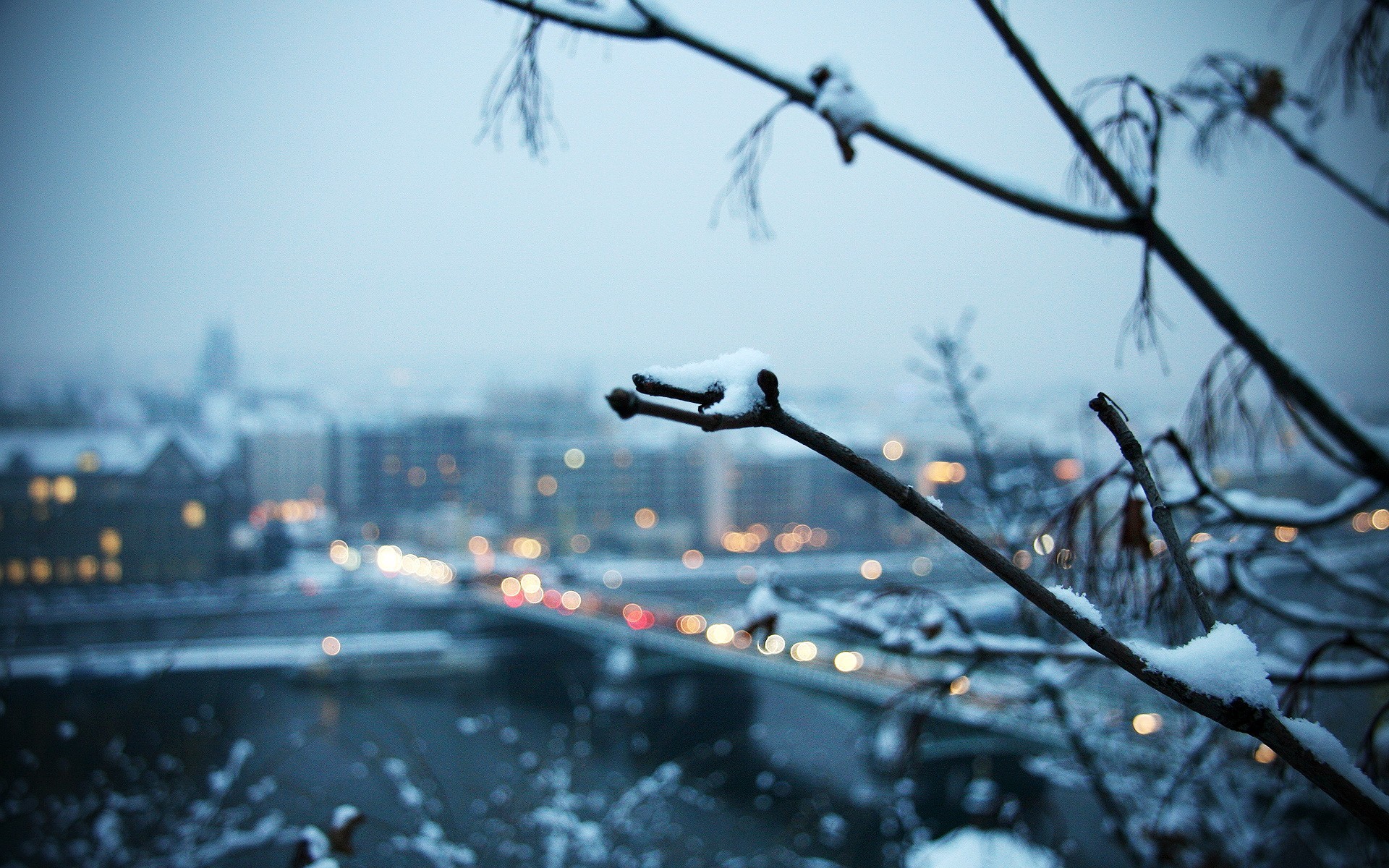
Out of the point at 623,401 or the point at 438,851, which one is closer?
the point at 623,401

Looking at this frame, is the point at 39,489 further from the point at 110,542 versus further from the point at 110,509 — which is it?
the point at 110,542

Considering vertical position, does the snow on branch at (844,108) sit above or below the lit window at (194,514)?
above

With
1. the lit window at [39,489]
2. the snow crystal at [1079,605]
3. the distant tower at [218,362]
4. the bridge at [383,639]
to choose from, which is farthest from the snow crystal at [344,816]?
the distant tower at [218,362]

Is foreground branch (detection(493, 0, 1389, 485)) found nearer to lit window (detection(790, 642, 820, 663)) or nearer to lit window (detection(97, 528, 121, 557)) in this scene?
lit window (detection(790, 642, 820, 663))

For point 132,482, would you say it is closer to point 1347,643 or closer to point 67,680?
point 67,680

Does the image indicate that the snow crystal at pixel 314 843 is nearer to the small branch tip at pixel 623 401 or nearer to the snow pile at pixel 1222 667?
the small branch tip at pixel 623 401

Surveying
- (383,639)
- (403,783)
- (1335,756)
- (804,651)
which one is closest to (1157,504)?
(1335,756)

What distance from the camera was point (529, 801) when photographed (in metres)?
6.64

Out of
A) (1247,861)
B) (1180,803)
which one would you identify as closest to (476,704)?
(1180,803)

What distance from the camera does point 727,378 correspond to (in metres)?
0.58

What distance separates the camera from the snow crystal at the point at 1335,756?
0.59 m

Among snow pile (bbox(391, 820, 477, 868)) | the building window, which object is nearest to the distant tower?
the building window

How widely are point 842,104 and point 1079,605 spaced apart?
899 millimetres

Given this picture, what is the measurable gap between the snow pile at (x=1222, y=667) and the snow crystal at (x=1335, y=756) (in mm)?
38
